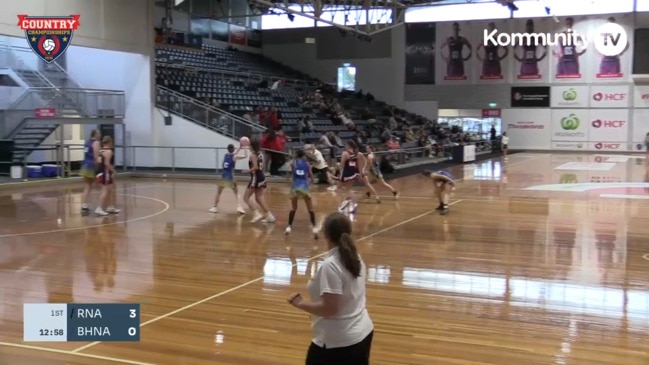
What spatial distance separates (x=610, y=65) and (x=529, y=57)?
415 centimetres

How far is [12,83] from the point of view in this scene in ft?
71.3

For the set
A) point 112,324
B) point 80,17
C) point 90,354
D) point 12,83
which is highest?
point 80,17

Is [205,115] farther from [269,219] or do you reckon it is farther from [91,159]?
[269,219]

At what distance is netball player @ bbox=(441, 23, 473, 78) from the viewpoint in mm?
38719

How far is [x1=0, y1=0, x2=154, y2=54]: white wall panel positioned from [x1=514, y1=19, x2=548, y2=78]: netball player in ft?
70.8

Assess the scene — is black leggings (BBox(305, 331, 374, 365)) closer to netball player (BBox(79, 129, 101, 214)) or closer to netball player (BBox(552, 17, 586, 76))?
netball player (BBox(79, 129, 101, 214))

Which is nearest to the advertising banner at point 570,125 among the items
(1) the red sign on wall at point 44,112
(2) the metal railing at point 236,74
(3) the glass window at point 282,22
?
(2) the metal railing at point 236,74

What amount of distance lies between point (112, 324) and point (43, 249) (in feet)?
22.8

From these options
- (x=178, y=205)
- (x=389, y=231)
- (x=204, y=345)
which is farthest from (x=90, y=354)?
(x=178, y=205)

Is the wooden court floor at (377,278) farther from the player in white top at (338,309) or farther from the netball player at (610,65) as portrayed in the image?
the netball player at (610,65)

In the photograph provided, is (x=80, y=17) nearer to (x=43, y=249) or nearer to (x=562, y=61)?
(x=43, y=249)

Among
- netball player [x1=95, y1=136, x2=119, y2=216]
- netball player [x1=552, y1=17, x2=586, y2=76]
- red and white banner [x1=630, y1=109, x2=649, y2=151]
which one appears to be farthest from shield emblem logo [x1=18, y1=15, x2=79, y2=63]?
red and white banner [x1=630, y1=109, x2=649, y2=151]

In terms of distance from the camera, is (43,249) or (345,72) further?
(345,72)

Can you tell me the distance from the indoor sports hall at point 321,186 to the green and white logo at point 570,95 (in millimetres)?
265
